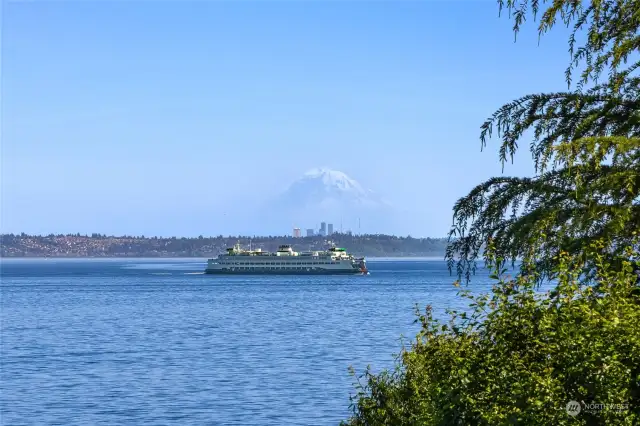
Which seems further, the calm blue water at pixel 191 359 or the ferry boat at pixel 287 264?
the ferry boat at pixel 287 264

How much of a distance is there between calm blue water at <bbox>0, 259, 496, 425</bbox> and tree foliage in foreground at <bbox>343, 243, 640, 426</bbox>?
67.7 feet

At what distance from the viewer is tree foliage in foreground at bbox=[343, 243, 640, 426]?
29.2 feet

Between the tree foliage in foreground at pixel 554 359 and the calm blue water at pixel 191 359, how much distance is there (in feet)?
67.7

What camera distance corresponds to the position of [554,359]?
955 cm

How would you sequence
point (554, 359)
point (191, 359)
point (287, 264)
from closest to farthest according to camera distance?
point (554, 359)
point (191, 359)
point (287, 264)

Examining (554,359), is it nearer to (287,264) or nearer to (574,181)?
(574,181)

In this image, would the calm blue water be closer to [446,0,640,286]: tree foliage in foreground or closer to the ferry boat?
[446,0,640,286]: tree foliage in foreground

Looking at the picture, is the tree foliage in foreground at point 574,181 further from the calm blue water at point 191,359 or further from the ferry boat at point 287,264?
the ferry boat at point 287,264

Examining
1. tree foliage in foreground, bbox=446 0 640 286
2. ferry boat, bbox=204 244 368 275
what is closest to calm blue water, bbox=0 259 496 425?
tree foliage in foreground, bbox=446 0 640 286

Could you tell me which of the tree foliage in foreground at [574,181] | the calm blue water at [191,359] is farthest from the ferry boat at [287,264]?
the tree foliage in foreground at [574,181]

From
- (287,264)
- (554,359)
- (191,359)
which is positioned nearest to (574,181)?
(554,359)

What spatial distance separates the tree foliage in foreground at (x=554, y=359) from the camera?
8898 mm

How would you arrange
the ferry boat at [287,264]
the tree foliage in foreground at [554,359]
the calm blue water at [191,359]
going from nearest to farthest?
the tree foliage in foreground at [554,359]
the calm blue water at [191,359]
the ferry boat at [287,264]

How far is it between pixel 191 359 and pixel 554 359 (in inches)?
1663
